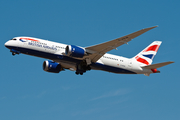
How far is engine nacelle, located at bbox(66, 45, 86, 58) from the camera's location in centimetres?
4288

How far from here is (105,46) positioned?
43.4m

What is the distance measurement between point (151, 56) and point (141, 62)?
3.14 metres

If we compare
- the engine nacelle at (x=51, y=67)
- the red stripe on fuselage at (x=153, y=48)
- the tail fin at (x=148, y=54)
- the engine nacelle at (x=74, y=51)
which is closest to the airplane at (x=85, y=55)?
the engine nacelle at (x=74, y=51)

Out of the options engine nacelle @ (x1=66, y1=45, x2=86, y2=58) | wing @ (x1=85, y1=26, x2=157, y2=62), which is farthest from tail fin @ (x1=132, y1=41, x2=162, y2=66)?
engine nacelle @ (x1=66, y1=45, x2=86, y2=58)

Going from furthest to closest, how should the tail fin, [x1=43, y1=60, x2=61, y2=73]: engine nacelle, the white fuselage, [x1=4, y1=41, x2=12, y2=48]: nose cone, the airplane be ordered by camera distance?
the tail fin
[x1=43, y1=60, x2=61, y2=73]: engine nacelle
[x1=4, y1=41, x2=12, y2=48]: nose cone
the white fuselage
the airplane

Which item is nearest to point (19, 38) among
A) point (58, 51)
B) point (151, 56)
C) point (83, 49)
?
point (58, 51)

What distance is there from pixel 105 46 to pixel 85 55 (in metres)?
3.17

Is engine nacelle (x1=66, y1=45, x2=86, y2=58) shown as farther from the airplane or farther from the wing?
the wing

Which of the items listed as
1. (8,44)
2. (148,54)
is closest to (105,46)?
(148,54)

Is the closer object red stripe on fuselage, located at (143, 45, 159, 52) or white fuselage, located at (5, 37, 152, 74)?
white fuselage, located at (5, 37, 152, 74)

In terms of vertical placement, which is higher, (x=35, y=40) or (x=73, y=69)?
(x=35, y=40)

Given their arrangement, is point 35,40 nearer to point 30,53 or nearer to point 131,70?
point 30,53

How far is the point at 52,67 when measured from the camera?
166ft

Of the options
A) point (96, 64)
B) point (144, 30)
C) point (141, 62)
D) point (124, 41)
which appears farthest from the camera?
point (141, 62)
